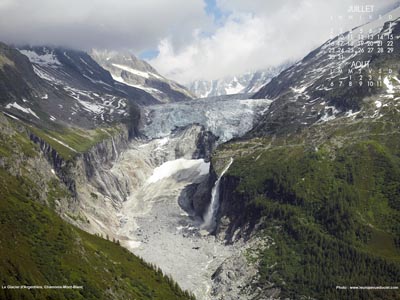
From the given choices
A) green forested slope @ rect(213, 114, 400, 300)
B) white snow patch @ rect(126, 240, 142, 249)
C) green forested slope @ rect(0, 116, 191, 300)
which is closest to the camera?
green forested slope @ rect(0, 116, 191, 300)

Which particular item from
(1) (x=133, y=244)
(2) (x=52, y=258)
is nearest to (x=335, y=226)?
(1) (x=133, y=244)

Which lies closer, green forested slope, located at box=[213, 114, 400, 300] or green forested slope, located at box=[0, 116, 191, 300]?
green forested slope, located at box=[0, 116, 191, 300]

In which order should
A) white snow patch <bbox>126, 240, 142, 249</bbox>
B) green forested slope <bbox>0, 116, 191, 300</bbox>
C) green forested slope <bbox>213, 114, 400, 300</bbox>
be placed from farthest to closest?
1. white snow patch <bbox>126, 240, 142, 249</bbox>
2. green forested slope <bbox>213, 114, 400, 300</bbox>
3. green forested slope <bbox>0, 116, 191, 300</bbox>

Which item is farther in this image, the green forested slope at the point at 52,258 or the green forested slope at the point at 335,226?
the green forested slope at the point at 335,226

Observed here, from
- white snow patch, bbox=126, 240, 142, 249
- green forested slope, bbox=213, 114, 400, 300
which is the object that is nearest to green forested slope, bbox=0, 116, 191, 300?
white snow patch, bbox=126, 240, 142, 249

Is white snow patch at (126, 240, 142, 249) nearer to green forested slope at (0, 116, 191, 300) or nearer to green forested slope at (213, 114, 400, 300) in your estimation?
green forested slope at (0, 116, 191, 300)

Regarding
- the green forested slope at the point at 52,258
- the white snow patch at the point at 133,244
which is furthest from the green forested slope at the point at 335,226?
the white snow patch at the point at 133,244

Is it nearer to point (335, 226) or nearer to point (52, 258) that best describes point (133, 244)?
point (335, 226)

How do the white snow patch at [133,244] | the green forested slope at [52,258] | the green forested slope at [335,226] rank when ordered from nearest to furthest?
the green forested slope at [52,258] → the green forested slope at [335,226] → the white snow patch at [133,244]

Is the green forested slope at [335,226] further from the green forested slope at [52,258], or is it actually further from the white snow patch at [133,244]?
the white snow patch at [133,244]

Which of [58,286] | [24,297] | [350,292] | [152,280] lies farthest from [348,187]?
[24,297]

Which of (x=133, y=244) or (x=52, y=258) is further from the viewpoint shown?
(x=133, y=244)
